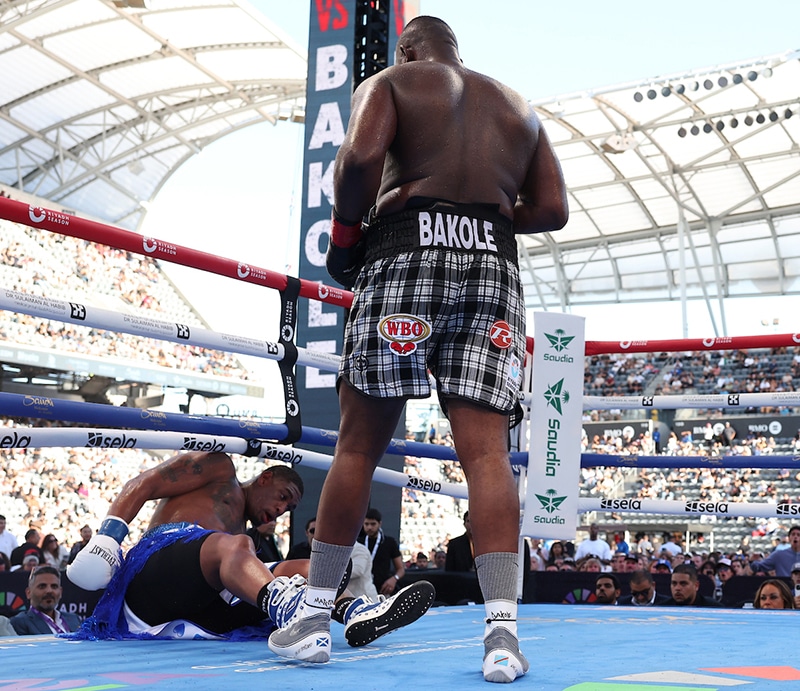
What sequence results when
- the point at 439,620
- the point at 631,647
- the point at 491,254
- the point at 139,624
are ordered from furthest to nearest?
the point at 439,620 < the point at 139,624 < the point at 631,647 < the point at 491,254

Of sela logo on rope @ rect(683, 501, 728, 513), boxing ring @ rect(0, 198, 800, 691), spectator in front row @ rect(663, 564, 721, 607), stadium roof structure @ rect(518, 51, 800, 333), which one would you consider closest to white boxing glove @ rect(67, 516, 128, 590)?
boxing ring @ rect(0, 198, 800, 691)

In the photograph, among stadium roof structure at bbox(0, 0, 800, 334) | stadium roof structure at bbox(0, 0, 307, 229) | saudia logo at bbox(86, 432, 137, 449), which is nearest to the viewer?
saudia logo at bbox(86, 432, 137, 449)

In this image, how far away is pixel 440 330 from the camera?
5.90 ft

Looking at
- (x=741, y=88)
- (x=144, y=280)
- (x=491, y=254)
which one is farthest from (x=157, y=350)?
(x=491, y=254)

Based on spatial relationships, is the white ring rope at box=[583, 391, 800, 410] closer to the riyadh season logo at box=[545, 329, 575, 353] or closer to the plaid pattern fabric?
the riyadh season logo at box=[545, 329, 575, 353]

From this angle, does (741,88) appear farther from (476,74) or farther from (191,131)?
(476,74)

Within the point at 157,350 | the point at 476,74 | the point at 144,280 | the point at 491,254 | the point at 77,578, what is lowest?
the point at 77,578

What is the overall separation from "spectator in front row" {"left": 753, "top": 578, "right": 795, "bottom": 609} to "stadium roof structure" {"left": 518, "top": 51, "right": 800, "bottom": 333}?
12.7 metres

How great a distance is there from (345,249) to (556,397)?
1627mm

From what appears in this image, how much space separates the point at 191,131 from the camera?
791 inches

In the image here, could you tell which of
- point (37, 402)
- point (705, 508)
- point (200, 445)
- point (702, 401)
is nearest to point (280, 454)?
point (200, 445)

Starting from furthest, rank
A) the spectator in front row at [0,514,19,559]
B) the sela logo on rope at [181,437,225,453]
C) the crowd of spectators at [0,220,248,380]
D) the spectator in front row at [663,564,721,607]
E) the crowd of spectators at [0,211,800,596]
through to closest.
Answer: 1. the crowd of spectators at [0,220,248,380]
2. the crowd of spectators at [0,211,800,596]
3. the spectator in front row at [0,514,19,559]
4. the spectator in front row at [663,564,721,607]
5. the sela logo on rope at [181,437,225,453]

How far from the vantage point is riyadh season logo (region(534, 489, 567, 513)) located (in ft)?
10.9

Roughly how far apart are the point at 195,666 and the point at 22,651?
0.45 metres
